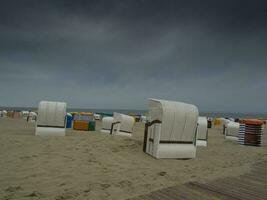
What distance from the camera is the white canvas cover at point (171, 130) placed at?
10406 mm

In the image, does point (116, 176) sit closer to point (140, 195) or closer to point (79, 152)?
point (140, 195)

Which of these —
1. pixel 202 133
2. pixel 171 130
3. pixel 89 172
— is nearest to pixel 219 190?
pixel 89 172

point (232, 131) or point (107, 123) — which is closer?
point (232, 131)

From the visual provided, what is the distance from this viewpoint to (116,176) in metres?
7.16

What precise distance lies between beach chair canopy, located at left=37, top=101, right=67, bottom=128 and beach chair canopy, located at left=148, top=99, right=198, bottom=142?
660 centimetres

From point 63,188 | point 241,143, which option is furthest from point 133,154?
point 241,143

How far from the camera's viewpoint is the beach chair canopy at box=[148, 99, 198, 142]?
1045 cm

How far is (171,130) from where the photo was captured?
34.8ft

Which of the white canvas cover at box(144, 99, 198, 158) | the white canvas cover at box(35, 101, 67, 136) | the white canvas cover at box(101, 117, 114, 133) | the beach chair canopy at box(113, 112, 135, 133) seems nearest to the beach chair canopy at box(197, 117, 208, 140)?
the white canvas cover at box(144, 99, 198, 158)

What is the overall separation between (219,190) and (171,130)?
15.9ft

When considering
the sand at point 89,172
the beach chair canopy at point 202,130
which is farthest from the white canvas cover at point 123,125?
the sand at point 89,172

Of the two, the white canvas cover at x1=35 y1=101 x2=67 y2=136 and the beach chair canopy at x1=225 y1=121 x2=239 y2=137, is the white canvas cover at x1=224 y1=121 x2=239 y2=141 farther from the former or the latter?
the white canvas cover at x1=35 y1=101 x2=67 y2=136

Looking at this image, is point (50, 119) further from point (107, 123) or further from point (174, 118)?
point (107, 123)

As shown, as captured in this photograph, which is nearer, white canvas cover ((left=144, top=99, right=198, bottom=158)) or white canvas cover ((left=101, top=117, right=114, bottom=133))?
white canvas cover ((left=144, top=99, right=198, bottom=158))
